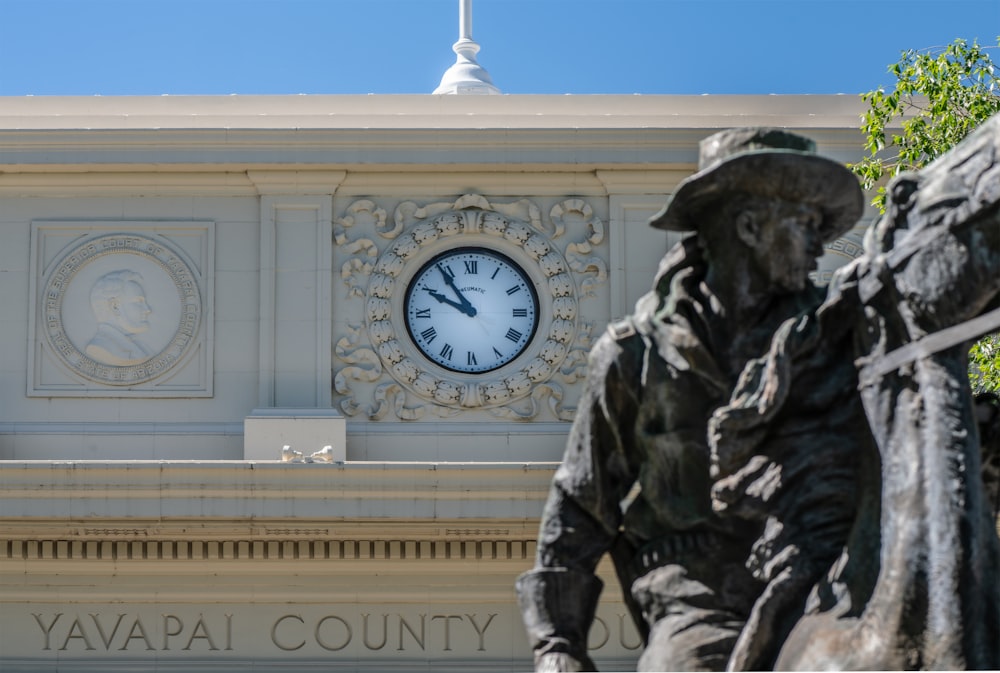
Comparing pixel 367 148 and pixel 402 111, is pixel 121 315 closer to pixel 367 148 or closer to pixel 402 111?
pixel 367 148

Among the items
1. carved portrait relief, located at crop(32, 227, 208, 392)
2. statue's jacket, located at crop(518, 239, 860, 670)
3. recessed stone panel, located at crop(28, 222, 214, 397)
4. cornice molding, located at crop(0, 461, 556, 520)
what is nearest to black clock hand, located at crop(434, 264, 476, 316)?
recessed stone panel, located at crop(28, 222, 214, 397)

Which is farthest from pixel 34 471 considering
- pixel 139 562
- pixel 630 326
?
pixel 630 326

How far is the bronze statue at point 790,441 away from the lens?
6461 mm

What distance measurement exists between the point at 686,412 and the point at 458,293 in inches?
794

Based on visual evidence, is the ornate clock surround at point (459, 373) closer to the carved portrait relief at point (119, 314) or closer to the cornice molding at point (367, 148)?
the cornice molding at point (367, 148)

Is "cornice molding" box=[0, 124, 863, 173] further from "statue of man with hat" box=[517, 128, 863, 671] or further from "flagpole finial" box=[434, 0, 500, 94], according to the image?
"statue of man with hat" box=[517, 128, 863, 671]

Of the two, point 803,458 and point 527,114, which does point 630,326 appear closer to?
point 803,458

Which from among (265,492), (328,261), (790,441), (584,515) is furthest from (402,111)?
(790,441)

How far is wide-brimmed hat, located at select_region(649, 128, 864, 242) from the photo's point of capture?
7.02 m

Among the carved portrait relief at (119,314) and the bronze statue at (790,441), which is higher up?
the carved portrait relief at (119,314)

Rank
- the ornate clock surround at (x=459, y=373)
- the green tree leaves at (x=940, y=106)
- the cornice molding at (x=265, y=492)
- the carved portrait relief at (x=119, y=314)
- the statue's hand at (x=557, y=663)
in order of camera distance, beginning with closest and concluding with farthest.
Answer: the statue's hand at (x=557, y=663) < the green tree leaves at (x=940, y=106) < the cornice molding at (x=265, y=492) < the ornate clock surround at (x=459, y=373) < the carved portrait relief at (x=119, y=314)

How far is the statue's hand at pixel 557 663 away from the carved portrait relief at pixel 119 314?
67.0 ft

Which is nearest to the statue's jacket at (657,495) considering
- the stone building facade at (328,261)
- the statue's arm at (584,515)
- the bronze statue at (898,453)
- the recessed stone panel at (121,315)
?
the statue's arm at (584,515)

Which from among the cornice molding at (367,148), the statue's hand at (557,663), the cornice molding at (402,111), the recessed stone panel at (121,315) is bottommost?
the statue's hand at (557,663)
